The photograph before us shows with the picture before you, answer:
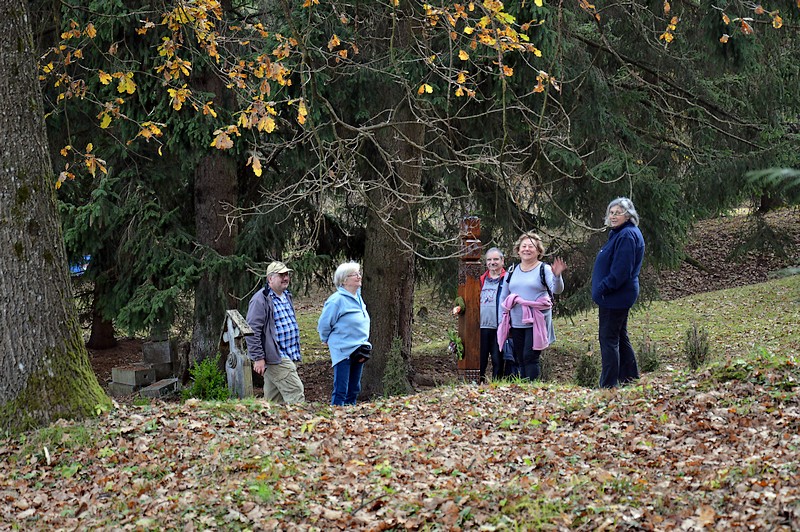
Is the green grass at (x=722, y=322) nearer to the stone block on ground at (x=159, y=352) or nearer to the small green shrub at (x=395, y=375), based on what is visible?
the small green shrub at (x=395, y=375)

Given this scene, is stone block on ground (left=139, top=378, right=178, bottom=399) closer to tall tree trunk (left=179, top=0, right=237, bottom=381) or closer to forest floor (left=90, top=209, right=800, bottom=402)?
tall tree trunk (left=179, top=0, right=237, bottom=381)

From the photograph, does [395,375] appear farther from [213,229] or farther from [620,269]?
[213,229]

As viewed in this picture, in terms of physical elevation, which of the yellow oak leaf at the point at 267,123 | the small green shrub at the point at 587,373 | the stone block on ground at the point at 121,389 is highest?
the yellow oak leaf at the point at 267,123

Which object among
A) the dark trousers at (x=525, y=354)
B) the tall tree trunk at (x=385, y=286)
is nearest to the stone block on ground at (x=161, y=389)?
the tall tree trunk at (x=385, y=286)

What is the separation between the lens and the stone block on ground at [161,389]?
437 inches

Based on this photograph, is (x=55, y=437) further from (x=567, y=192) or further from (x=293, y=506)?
(x=567, y=192)

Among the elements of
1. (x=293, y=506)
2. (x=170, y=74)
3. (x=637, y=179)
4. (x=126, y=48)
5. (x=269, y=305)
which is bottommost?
(x=293, y=506)

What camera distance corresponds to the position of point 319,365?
13.8 metres

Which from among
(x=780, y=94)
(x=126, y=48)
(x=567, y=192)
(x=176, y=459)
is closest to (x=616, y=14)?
Answer: (x=567, y=192)

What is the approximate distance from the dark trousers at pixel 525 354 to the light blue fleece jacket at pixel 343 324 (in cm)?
154

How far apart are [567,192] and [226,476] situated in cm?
759

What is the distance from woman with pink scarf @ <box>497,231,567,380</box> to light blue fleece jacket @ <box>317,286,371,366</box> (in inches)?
57.6

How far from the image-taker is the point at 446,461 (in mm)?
5512

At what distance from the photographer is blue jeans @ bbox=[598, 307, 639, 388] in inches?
288
